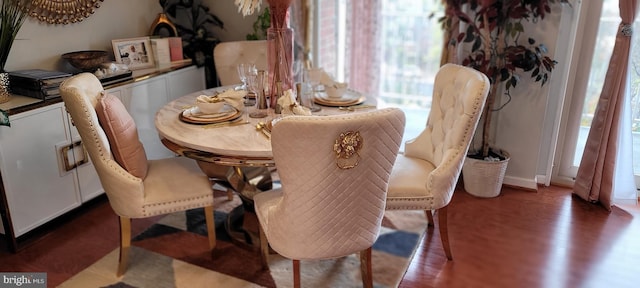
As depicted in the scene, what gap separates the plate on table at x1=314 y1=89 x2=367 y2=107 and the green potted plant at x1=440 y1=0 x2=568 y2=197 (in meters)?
0.87

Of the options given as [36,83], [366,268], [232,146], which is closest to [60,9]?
[36,83]

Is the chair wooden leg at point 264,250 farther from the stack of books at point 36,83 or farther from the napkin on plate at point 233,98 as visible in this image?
the stack of books at point 36,83

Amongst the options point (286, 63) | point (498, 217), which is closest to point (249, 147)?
point (286, 63)

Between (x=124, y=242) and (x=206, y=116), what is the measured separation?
2.36 ft

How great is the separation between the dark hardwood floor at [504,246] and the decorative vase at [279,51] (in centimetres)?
113

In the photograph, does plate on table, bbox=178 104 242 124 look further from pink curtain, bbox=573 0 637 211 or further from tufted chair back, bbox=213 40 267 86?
pink curtain, bbox=573 0 637 211

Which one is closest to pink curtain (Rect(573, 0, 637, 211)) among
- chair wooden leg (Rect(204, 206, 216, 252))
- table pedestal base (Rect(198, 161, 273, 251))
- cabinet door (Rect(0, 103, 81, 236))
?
table pedestal base (Rect(198, 161, 273, 251))

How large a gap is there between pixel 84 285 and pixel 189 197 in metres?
0.66

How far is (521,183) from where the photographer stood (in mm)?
3406

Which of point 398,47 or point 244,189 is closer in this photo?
point 244,189

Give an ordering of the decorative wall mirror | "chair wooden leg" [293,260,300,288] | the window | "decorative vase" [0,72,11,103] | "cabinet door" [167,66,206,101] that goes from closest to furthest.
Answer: "chair wooden leg" [293,260,300,288]
"decorative vase" [0,72,11,103]
the decorative wall mirror
"cabinet door" [167,66,206,101]
the window

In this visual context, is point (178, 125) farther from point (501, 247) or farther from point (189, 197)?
point (501, 247)

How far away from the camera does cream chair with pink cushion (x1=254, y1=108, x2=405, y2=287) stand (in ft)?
5.31

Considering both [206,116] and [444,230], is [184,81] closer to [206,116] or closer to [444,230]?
[206,116]
